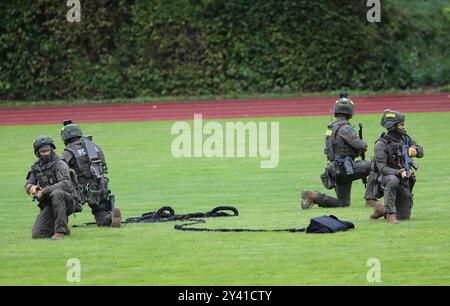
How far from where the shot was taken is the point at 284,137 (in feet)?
88.4

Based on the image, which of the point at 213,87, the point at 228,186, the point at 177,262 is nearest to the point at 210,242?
the point at 177,262

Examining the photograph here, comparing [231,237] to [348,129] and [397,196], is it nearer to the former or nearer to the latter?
[397,196]

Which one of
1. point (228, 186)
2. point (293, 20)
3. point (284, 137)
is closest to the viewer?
point (228, 186)

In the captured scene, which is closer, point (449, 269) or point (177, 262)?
point (449, 269)

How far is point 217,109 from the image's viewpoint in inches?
1336

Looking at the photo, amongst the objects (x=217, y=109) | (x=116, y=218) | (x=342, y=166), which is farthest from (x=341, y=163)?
(x=217, y=109)

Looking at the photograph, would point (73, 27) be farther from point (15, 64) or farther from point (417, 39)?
point (417, 39)

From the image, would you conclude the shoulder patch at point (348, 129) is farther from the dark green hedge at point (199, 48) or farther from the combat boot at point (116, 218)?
the dark green hedge at point (199, 48)

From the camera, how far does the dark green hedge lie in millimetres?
37938

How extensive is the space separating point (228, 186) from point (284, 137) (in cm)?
736

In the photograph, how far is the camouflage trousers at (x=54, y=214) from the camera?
13750 mm

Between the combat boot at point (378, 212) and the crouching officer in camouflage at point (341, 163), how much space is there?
5.82ft

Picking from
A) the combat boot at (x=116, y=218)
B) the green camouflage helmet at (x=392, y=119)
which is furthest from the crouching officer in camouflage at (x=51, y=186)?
the green camouflage helmet at (x=392, y=119)

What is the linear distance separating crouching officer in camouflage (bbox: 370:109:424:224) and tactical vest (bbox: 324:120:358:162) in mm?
2056
